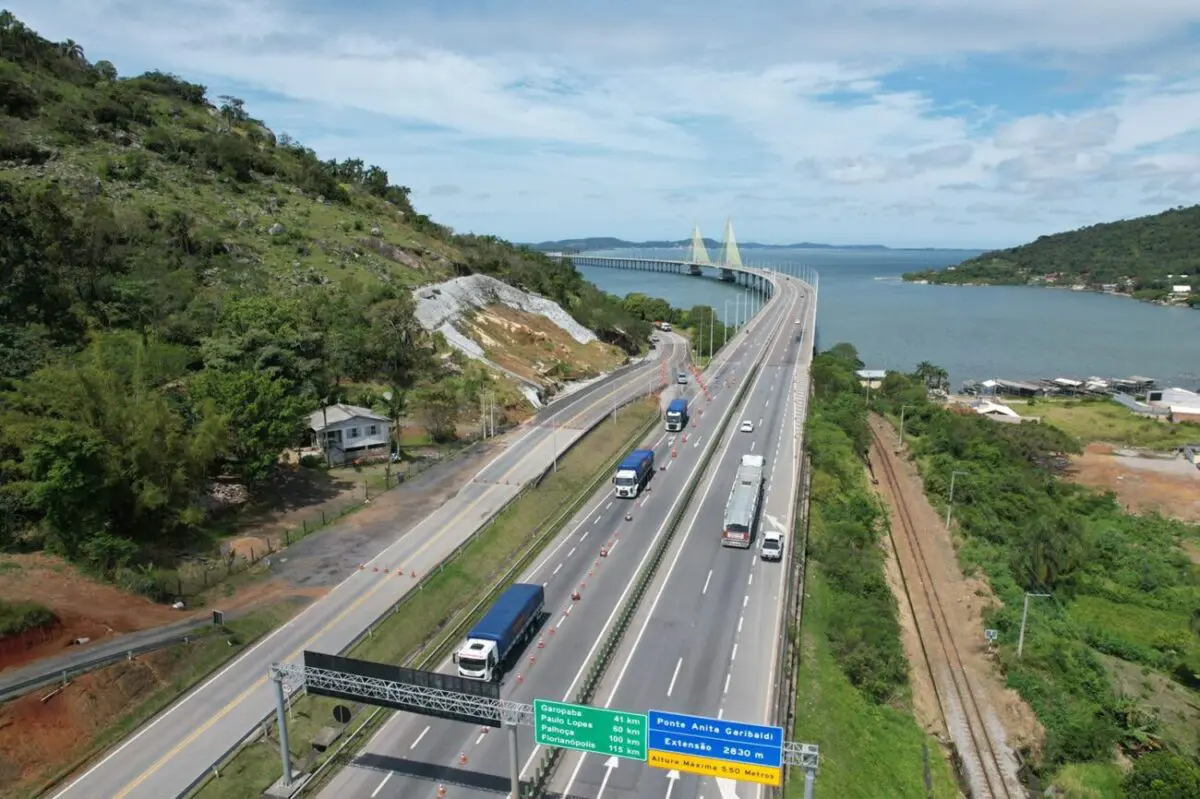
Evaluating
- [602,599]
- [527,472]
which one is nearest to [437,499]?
[527,472]

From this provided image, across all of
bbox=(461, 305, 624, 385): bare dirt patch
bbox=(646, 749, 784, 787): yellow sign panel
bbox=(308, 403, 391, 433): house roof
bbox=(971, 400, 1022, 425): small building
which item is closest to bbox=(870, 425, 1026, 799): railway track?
bbox=(646, 749, 784, 787): yellow sign panel

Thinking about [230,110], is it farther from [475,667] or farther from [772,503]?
[475,667]

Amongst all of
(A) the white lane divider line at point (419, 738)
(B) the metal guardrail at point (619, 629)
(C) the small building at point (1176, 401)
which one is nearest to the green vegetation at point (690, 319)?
(C) the small building at point (1176, 401)

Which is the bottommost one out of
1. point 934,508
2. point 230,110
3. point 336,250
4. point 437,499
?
point 934,508

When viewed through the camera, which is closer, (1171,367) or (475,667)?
(475,667)

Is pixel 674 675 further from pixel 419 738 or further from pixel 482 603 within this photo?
pixel 419 738

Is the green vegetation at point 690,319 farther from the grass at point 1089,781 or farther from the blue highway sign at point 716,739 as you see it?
the blue highway sign at point 716,739
